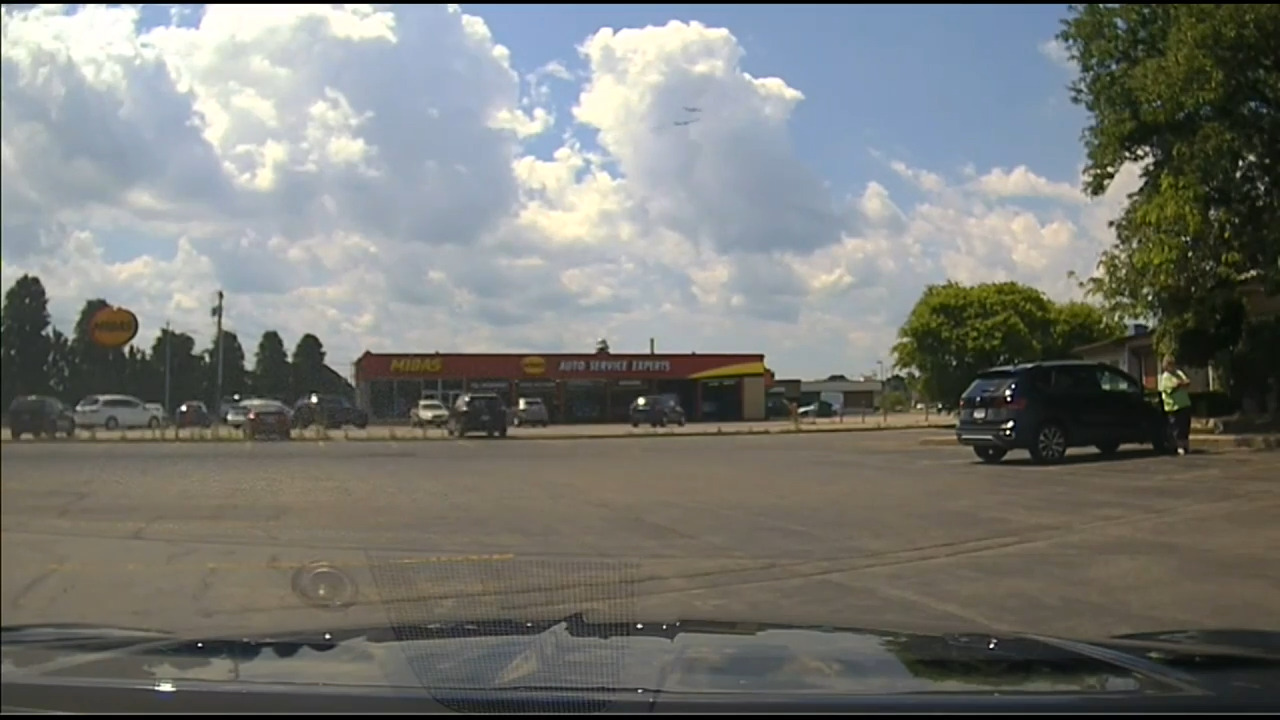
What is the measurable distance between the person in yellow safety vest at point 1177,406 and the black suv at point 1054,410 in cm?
79

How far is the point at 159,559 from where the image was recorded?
22.6 ft

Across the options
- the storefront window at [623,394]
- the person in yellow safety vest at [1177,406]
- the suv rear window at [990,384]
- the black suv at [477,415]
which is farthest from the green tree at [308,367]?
the suv rear window at [990,384]

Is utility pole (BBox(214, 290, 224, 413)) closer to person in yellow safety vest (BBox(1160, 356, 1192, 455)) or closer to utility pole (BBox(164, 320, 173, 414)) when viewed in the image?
utility pole (BBox(164, 320, 173, 414))

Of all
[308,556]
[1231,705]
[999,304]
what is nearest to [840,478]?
[999,304]

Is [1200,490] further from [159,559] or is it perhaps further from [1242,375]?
[1242,375]

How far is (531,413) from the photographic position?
11625 millimetres

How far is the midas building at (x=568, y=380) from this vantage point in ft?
25.3

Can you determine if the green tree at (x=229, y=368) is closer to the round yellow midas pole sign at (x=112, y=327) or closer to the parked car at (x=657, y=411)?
the round yellow midas pole sign at (x=112, y=327)

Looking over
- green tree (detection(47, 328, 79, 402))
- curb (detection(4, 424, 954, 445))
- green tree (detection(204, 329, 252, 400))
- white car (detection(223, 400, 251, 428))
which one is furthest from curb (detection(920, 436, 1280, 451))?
green tree (detection(47, 328, 79, 402))

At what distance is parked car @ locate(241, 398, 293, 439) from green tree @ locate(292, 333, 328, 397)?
159 millimetres

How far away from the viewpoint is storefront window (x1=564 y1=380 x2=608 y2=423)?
10.7 m

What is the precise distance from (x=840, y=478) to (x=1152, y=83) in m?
9.88

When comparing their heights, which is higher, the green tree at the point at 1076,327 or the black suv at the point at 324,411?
the green tree at the point at 1076,327

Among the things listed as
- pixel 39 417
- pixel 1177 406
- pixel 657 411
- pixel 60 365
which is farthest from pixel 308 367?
pixel 1177 406
